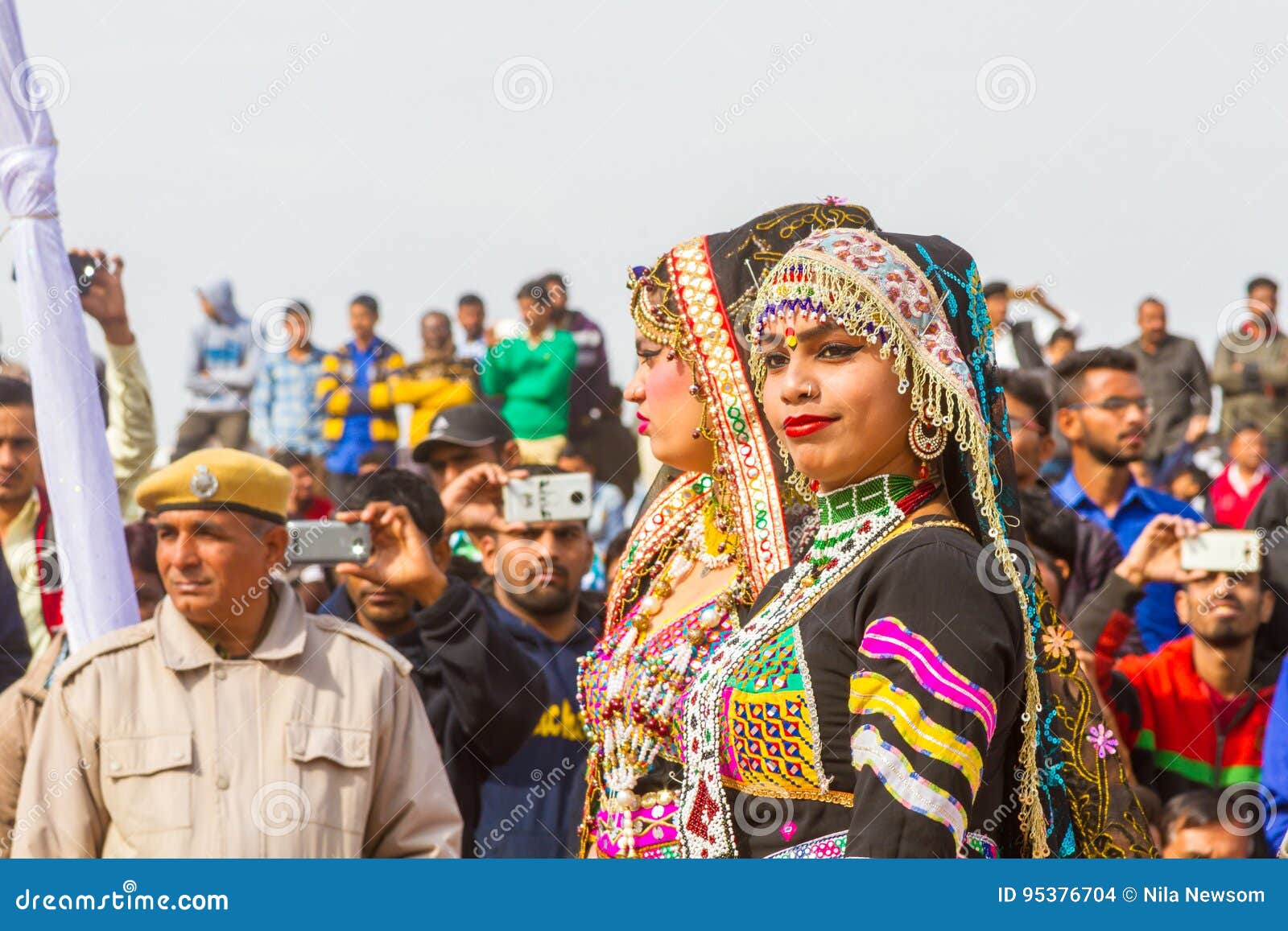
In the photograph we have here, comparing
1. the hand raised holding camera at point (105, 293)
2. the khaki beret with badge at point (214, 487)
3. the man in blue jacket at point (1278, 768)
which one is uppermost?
the hand raised holding camera at point (105, 293)

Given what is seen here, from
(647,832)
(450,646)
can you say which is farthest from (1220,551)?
(647,832)

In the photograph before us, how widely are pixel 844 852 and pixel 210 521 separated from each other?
2.36 m

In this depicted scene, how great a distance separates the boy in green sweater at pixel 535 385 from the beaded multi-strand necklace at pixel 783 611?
152 inches

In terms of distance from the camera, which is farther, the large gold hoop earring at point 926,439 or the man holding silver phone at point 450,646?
the man holding silver phone at point 450,646

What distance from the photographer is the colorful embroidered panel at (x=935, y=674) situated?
7.61ft

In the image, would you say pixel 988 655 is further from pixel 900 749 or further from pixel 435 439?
pixel 435 439

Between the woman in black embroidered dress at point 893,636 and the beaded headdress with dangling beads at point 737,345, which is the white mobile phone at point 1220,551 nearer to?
the beaded headdress with dangling beads at point 737,345

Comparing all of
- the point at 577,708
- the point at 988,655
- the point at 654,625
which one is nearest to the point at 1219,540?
the point at 577,708

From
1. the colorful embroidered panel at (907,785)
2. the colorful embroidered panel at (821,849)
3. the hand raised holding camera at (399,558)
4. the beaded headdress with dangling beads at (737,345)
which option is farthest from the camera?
the hand raised holding camera at (399,558)

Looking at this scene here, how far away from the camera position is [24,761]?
14.1ft

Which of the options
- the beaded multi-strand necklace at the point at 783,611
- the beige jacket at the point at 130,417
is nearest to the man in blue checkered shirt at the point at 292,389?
the beige jacket at the point at 130,417

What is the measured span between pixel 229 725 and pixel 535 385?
2.96 meters

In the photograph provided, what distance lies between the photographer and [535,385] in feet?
22.4

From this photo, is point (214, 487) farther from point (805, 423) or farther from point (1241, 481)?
point (1241, 481)
